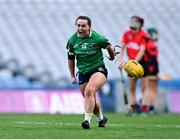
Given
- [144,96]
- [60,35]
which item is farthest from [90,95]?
[60,35]

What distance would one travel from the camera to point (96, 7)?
30.6m

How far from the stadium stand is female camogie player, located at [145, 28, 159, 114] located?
6775 mm

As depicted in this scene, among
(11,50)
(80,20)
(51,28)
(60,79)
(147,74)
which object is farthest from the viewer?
(51,28)

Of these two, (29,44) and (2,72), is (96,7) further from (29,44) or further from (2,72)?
(2,72)

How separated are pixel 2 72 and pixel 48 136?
16.1 meters

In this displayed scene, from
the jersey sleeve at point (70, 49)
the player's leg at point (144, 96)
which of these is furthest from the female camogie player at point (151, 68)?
the jersey sleeve at point (70, 49)

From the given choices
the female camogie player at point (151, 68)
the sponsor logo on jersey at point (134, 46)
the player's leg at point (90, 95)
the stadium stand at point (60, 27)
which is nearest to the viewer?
the player's leg at point (90, 95)

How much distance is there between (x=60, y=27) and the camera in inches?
1178

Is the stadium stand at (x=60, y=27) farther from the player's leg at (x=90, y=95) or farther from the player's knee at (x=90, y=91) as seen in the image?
the player's knee at (x=90, y=91)

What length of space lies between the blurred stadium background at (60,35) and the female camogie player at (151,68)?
1837 mm

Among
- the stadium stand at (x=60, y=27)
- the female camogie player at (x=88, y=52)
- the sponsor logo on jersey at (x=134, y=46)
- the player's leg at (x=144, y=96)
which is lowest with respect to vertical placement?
the player's leg at (x=144, y=96)

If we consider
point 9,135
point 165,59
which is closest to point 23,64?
point 165,59

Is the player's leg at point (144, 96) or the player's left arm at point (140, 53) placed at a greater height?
the player's left arm at point (140, 53)

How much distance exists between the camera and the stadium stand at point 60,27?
27.6 m
